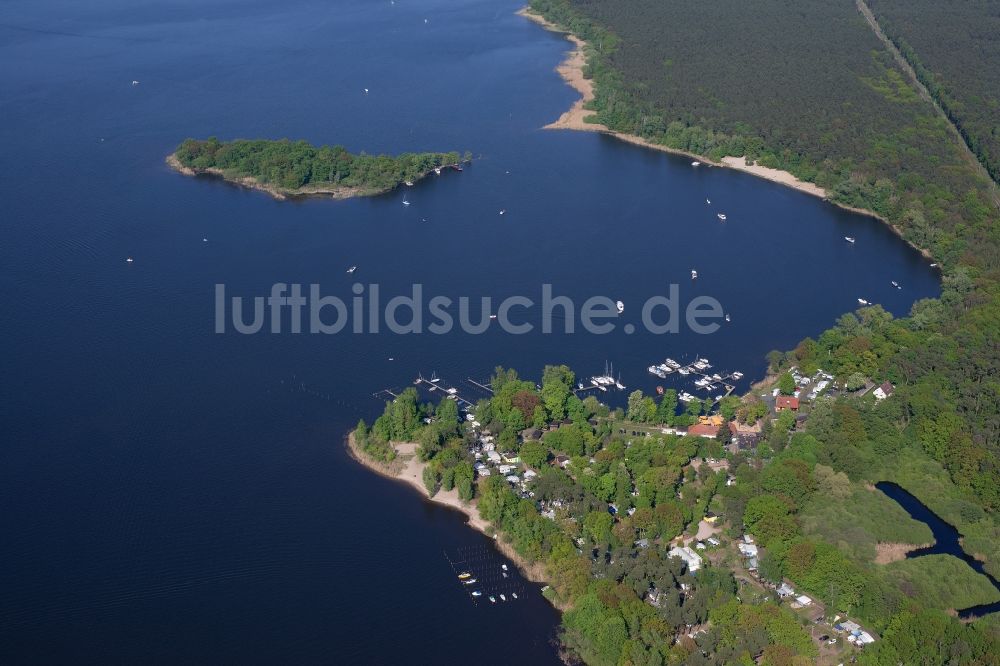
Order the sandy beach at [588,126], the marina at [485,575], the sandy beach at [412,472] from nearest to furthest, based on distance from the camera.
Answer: the marina at [485,575] → the sandy beach at [412,472] → the sandy beach at [588,126]

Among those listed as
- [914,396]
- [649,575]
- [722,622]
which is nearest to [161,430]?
[649,575]

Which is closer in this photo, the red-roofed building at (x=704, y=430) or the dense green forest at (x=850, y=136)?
the red-roofed building at (x=704, y=430)

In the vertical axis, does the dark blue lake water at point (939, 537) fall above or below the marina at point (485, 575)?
above

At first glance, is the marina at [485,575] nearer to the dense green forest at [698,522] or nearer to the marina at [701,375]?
the dense green forest at [698,522]

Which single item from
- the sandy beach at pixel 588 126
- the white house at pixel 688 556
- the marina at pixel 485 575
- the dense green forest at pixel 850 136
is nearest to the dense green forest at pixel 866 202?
the dense green forest at pixel 850 136

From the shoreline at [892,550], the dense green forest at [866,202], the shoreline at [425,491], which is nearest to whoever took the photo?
the dense green forest at [866,202]

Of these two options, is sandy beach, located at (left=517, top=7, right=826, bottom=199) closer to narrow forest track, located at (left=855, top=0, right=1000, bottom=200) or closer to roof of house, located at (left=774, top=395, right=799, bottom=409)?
narrow forest track, located at (left=855, top=0, right=1000, bottom=200)

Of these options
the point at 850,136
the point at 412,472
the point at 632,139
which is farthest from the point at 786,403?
the point at 632,139

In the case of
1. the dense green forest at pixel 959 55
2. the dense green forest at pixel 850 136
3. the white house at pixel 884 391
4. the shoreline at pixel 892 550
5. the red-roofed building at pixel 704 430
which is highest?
the dense green forest at pixel 959 55

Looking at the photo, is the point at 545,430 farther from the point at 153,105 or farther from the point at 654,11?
the point at 654,11
